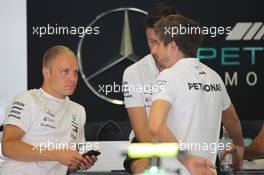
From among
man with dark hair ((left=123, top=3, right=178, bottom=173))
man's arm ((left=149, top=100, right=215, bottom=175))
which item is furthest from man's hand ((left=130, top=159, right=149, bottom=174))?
man's arm ((left=149, top=100, right=215, bottom=175))

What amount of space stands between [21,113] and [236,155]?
0.63m

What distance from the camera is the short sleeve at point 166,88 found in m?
1.32

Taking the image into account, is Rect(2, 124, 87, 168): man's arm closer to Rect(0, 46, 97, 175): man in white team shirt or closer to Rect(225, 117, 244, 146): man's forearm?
Rect(0, 46, 97, 175): man in white team shirt

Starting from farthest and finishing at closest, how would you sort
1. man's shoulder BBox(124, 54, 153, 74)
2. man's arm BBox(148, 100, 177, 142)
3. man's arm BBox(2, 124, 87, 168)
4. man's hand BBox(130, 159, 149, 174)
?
1. man's shoulder BBox(124, 54, 153, 74)
2. man's hand BBox(130, 159, 149, 174)
3. man's arm BBox(2, 124, 87, 168)
4. man's arm BBox(148, 100, 177, 142)

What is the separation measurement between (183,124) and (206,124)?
0.22ft

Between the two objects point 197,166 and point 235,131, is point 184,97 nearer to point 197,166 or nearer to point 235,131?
point 197,166

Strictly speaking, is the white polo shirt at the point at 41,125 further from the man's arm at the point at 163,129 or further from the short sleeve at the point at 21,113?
the man's arm at the point at 163,129

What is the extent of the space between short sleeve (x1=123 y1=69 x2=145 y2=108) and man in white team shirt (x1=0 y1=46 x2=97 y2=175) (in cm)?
15

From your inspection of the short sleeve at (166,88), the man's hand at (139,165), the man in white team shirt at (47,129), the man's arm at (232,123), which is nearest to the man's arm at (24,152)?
the man in white team shirt at (47,129)

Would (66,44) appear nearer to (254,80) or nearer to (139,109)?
(139,109)

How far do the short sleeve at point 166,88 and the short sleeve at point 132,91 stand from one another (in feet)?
0.86

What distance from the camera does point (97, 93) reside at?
2008 mm

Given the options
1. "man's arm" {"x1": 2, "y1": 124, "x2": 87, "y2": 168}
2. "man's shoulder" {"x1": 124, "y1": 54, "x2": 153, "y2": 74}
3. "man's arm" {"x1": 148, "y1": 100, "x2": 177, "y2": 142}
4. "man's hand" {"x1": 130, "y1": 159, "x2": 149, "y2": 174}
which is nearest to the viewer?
"man's arm" {"x1": 148, "y1": 100, "x2": 177, "y2": 142}

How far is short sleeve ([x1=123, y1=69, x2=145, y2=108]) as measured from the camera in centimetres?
162
